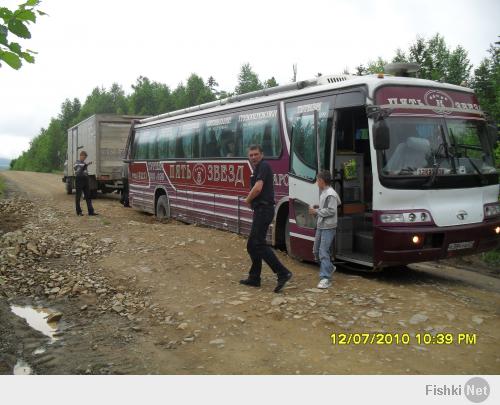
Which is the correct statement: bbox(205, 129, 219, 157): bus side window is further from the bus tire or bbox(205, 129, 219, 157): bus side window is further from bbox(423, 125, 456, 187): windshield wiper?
bbox(423, 125, 456, 187): windshield wiper

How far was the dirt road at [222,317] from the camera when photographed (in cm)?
454

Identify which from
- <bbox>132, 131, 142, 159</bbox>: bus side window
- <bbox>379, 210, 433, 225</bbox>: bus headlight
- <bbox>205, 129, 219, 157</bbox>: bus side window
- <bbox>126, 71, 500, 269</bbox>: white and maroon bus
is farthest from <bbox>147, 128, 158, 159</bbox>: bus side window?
<bbox>379, 210, 433, 225</bbox>: bus headlight

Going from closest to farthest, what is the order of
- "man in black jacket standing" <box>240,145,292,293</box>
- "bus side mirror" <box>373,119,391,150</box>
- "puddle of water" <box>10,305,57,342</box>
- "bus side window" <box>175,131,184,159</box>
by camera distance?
1. "puddle of water" <box>10,305,57,342</box>
2. "man in black jacket standing" <box>240,145,292,293</box>
3. "bus side mirror" <box>373,119,391,150</box>
4. "bus side window" <box>175,131,184,159</box>

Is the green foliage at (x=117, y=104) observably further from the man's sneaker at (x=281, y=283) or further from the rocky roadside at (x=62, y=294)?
the man's sneaker at (x=281, y=283)

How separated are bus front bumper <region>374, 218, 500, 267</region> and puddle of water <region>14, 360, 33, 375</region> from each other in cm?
455

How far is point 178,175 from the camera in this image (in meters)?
13.2

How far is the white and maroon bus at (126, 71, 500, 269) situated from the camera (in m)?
6.70

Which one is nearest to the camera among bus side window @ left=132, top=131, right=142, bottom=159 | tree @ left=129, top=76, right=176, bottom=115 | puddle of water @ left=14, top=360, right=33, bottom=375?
puddle of water @ left=14, top=360, right=33, bottom=375

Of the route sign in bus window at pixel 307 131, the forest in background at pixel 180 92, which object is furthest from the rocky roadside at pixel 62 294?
the forest in background at pixel 180 92

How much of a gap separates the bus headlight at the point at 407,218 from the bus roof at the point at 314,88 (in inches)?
68.5

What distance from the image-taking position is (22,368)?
475 cm

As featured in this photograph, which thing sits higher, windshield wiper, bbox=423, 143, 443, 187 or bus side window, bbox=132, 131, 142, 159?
bus side window, bbox=132, 131, 142, 159

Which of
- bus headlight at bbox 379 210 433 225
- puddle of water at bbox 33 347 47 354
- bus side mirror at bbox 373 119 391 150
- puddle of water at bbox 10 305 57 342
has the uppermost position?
bus side mirror at bbox 373 119 391 150

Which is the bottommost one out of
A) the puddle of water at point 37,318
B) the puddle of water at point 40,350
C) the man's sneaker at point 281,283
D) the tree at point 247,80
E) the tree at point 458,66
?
the puddle of water at point 40,350
